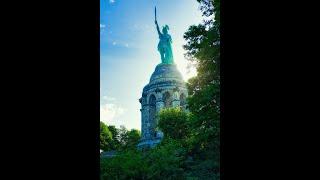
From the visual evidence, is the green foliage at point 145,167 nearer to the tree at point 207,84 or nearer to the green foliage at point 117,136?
the tree at point 207,84

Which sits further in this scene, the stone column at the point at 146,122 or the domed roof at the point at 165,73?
the domed roof at the point at 165,73

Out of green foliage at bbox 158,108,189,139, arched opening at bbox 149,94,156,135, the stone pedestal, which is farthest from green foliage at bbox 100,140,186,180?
arched opening at bbox 149,94,156,135

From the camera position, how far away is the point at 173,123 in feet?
118

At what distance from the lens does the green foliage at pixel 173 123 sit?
34500 millimetres

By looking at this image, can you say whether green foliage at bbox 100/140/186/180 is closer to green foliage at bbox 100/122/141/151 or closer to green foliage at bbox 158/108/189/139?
green foliage at bbox 158/108/189/139

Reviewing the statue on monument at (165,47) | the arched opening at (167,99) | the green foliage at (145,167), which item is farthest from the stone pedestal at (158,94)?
the green foliage at (145,167)

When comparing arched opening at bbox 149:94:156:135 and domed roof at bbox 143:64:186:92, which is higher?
domed roof at bbox 143:64:186:92

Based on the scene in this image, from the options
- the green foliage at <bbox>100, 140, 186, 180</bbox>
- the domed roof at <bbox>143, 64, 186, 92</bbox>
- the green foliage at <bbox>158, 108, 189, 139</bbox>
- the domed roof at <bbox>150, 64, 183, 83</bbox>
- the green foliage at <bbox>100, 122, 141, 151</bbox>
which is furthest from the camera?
the green foliage at <bbox>100, 122, 141, 151</bbox>

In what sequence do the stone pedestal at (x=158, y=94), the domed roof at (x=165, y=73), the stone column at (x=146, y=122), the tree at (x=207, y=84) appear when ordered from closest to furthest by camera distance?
the tree at (x=207, y=84)
the stone column at (x=146, y=122)
the stone pedestal at (x=158, y=94)
the domed roof at (x=165, y=73)

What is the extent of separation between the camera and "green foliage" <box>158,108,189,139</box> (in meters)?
34.5

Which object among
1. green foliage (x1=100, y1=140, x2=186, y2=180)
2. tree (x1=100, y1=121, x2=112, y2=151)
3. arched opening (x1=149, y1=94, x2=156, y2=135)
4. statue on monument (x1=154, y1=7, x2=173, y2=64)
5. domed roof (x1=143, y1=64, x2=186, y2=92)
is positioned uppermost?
statue on monument (x1=154, y1=7, x2=173, y2=64)
